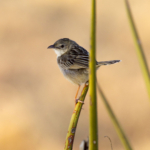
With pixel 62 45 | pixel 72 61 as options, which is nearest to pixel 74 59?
pixel 72 61

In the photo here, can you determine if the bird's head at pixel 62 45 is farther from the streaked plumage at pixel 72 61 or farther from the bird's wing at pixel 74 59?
the bird's wing at pixel 74 59

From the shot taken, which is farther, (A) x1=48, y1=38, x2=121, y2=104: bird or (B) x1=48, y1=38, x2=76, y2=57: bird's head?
(B) x1=48, y1=38, x2=76, y2=57: bird's head

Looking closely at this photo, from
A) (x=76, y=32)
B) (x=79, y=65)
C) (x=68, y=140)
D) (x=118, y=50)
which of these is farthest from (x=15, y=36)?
(x=68, y=140)

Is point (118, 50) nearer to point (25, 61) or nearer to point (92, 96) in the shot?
point (25, 61)

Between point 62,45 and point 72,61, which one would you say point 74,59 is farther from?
point 62,45

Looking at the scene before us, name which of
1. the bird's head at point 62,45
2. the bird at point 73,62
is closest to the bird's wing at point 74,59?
the bird at point 73,62

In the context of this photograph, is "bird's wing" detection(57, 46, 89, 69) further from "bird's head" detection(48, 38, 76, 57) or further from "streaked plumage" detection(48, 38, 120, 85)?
"bird's head" detection(48, 38, 76, 57)

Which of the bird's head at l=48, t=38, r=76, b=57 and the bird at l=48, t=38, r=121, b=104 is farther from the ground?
the bird's head at l=48, t=38, r=76, b=57

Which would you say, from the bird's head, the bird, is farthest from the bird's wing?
the bird's head
